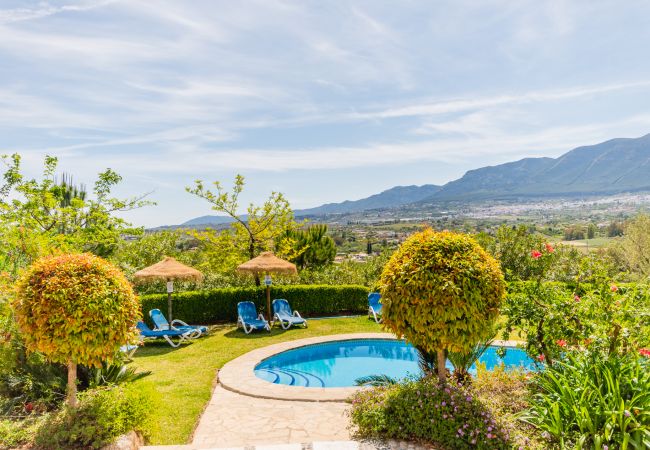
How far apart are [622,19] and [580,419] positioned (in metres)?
11.2

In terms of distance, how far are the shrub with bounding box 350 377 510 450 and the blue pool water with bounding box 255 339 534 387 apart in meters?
4.65

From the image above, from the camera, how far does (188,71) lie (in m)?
13.1

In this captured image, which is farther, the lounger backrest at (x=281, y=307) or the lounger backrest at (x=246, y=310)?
the lounger backrest at (x=281, y=307)

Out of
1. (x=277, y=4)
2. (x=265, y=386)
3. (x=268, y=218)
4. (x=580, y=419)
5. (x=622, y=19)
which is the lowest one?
(x=265, y=386)

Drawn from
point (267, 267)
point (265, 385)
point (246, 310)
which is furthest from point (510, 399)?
point (246, 310)

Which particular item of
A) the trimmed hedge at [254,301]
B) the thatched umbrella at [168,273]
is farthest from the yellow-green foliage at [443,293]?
the trimmed hedge at [254,301]

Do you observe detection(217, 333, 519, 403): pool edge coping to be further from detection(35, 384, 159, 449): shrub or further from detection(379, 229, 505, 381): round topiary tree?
detection(35, 384, 159, 449): shrub

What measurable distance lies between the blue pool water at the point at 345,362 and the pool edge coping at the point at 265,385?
0.27 metres

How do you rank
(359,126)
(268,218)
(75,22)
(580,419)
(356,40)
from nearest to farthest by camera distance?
(580,419), (75,22), (356,40), (268,218), (359,126)

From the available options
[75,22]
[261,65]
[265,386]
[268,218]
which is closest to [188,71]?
[261,65]

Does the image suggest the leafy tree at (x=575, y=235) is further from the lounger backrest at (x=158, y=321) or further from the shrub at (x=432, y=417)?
the shrub at (x=432, y=417)

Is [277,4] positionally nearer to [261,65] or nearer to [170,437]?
[261,65]

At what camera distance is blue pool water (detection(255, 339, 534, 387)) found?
34.6 ft

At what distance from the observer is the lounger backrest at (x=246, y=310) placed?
1465 cm
